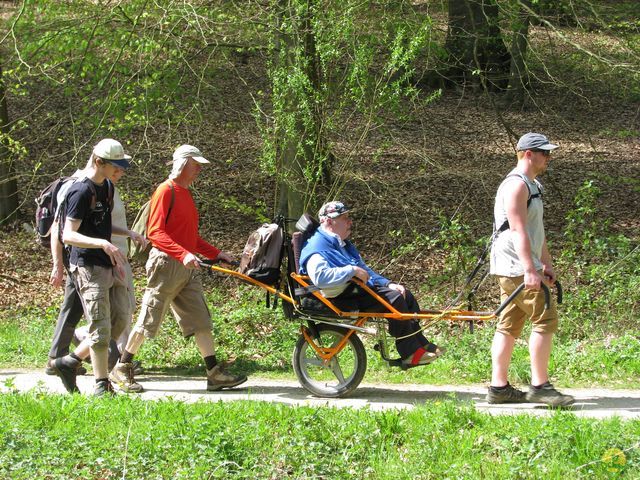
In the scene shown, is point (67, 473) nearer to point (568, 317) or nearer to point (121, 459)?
point (121, 459)

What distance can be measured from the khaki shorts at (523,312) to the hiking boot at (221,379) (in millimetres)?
2372

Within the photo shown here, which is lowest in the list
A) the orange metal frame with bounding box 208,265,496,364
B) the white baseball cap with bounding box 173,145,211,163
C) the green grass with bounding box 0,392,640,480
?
the green grass with bounding box 0,392,640,480

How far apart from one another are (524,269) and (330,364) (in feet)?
6.20

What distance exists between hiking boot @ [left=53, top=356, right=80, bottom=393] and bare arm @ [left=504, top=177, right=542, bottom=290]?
142 inches

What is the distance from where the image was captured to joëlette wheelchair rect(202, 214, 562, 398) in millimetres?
6988

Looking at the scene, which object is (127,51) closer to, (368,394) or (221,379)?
(221,379)

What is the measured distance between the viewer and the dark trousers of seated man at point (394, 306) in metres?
6.90

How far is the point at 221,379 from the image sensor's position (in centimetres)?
757

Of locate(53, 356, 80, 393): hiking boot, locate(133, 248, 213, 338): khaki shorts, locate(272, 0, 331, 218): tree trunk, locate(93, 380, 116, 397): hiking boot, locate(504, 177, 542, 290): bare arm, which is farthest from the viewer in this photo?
locate(272, 0, 331, 218): tree trunk

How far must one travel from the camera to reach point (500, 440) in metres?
5.52

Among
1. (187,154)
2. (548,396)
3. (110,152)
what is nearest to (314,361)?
(548,396)

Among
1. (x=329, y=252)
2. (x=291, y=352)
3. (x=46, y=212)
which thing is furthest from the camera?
(x=291, y=352)

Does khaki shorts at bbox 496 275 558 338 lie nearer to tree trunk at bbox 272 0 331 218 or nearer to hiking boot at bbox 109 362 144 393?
hiking boot at bbox 109 362 144 393

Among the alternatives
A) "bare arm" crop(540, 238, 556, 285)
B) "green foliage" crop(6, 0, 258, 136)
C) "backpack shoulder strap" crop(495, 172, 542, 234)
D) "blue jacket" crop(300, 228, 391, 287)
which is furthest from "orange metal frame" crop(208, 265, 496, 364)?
"green foliage" crop(6, 0, 258, 136)
